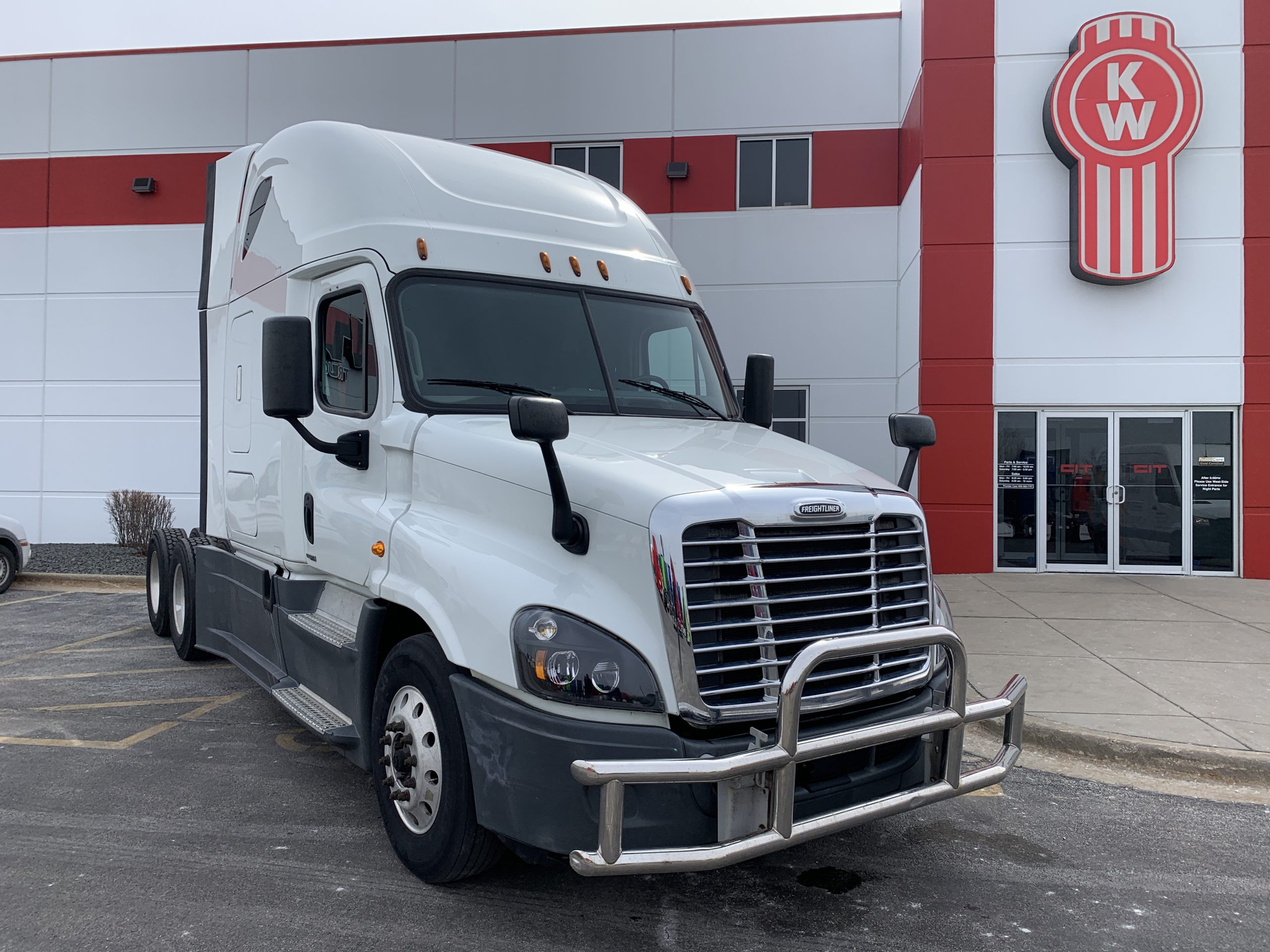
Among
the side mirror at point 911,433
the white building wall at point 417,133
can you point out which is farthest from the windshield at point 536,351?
the white building wall at point 417,133

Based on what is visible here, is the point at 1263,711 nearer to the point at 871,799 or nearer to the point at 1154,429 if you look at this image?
the point at 871,799

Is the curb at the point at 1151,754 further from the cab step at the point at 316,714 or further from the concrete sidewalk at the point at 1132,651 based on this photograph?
the cab step at the point at 316,714

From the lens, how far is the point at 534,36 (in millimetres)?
14875

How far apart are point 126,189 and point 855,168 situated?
12045 mm

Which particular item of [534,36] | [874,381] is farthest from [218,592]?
[534,36]

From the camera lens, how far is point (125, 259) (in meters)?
15.5

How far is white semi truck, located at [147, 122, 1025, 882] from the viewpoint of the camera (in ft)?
9.98

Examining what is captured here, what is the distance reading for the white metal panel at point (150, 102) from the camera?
15320 millimetres

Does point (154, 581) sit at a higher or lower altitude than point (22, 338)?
lower

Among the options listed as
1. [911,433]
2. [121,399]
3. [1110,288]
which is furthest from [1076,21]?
[121,399]

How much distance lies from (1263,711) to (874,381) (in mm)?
9011

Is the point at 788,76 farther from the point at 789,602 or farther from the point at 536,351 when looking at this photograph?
the point at 789,602

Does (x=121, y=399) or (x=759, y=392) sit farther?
(x=121, y=399)

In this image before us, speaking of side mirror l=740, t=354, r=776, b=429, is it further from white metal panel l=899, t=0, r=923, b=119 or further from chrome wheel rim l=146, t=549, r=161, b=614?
white metal panel l=899, t=0, r=923, b=119
